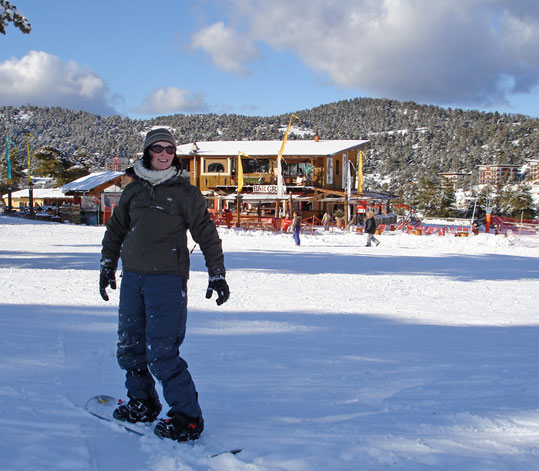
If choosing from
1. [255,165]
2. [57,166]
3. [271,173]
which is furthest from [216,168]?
[57,166]

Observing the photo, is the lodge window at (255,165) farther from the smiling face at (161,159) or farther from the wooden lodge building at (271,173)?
the smiling face at (161,159)

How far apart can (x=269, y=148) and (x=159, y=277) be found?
41372 millimetres

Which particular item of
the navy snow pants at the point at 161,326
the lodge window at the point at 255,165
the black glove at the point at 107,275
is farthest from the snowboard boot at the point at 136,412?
the lodge window at the point at 255,165

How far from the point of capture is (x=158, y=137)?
121 inches

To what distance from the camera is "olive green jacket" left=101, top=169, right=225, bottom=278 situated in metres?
2.90

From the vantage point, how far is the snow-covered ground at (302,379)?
8.73 ft

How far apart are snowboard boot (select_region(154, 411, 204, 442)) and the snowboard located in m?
0.06

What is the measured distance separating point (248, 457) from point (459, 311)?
571 centimetres

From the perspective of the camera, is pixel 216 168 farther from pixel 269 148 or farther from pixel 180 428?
pixel 180 428

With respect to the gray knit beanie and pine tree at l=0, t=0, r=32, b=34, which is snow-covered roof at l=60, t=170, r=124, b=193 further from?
the gray knit beanie

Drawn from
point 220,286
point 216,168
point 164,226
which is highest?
point 216,168

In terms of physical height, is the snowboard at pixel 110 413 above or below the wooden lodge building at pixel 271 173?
below

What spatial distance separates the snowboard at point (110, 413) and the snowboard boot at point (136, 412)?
0.10 feet

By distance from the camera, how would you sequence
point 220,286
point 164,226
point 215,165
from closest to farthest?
1. point 164,226
2. point 220,286
3. point 215,165
